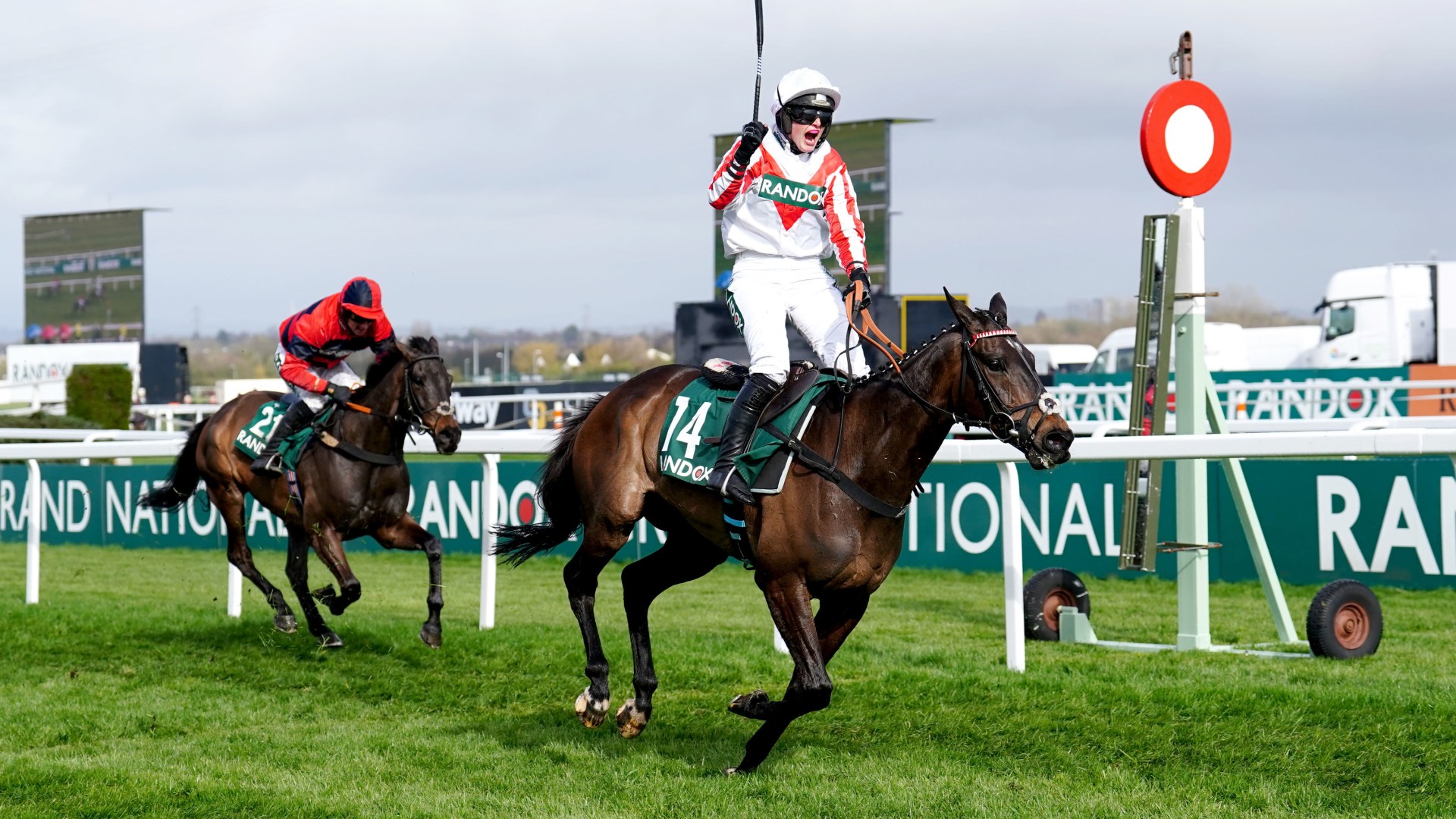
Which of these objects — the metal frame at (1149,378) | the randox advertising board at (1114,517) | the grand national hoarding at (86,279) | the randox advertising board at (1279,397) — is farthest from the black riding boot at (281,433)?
the grand national hoarding at (86,279)

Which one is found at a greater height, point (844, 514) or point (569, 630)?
point (844, 514)

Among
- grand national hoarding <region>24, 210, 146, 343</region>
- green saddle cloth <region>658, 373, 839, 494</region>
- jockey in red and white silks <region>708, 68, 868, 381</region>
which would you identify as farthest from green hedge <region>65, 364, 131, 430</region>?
grand national hoarding <region>24, 210, 146, 343</region>

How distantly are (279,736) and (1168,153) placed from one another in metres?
4.62

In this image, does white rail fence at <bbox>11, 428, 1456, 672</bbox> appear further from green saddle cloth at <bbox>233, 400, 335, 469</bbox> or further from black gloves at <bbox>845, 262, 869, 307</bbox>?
black gloves at <bbox>845, 262, 869, 307</bbox>

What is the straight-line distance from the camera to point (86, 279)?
54.0 m

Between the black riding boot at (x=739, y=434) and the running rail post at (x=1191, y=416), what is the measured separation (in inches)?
108

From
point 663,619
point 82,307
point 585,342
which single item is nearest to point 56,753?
point 663,619

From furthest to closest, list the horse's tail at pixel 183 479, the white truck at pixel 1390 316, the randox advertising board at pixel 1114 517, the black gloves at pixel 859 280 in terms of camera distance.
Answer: the white truck at pixel 1390 316 < the horse's tail at pixel 183 479 < the randox advertising board at pixel 1114 517 < the black gloves at pixel 859 280

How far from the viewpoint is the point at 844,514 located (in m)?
4.72

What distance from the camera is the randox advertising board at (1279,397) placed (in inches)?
667

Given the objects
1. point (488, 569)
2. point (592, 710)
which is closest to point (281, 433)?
point (488, 569)

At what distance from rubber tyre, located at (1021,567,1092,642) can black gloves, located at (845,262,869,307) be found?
2.90 meters

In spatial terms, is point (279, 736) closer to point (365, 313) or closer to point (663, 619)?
point (365, 313)

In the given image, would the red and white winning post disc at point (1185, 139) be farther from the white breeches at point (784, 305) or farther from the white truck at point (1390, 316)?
the white truck at point (1390, 316)
